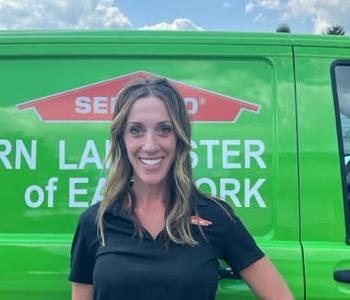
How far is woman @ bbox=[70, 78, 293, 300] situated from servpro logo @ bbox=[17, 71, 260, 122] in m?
0.34

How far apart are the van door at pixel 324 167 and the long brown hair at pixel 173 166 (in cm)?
54

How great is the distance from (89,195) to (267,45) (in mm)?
954

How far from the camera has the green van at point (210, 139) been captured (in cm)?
192

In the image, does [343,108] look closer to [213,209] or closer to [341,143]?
[341,143]

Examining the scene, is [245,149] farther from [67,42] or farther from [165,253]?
[67,42]

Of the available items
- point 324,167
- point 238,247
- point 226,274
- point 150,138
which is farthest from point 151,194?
point 324,167

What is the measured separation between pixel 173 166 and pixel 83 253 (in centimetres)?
42

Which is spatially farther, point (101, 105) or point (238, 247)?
point (101, 105)

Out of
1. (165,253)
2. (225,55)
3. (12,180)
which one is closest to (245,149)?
(225,55)

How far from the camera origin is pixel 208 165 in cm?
198

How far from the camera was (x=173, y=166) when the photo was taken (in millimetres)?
1688

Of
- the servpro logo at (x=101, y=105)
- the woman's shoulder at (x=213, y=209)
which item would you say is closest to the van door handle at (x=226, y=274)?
the woman's shoulder at (x=213, y=209)

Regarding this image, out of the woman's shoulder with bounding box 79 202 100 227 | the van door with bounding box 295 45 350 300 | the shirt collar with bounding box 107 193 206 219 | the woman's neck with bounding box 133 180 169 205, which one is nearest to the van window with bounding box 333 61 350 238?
the van door with bounding box 295 45 350 300

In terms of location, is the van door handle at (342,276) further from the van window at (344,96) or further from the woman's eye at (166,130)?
the woman's eye at (166,130)
